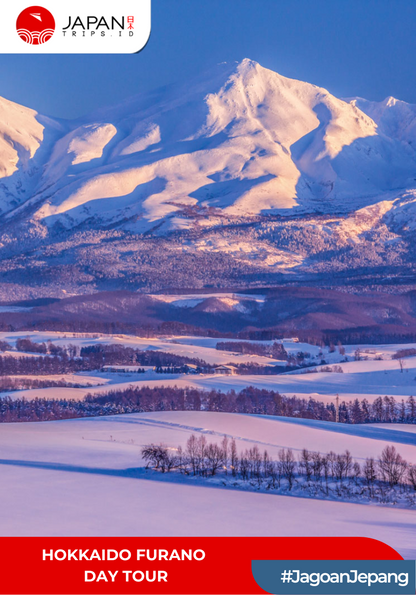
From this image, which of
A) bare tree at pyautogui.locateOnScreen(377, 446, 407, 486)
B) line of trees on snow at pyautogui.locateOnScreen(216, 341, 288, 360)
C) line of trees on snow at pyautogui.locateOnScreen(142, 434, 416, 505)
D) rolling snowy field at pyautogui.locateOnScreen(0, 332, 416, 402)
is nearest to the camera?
line of trees on snow at pyautogui.locateOnScreen(142, 434, 416, 505)

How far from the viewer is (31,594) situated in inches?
797

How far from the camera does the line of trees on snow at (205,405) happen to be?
85500 millimetres

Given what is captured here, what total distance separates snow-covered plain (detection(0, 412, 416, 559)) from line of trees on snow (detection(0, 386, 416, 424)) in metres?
16.1

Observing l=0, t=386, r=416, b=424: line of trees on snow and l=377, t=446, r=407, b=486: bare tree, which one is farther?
l=0, t=386, r=416, b=424: line of trees on snow

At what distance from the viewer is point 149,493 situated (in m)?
40.5

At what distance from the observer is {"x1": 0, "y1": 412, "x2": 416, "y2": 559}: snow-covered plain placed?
3094 centimetres

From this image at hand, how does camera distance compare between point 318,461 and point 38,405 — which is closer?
point 318,461

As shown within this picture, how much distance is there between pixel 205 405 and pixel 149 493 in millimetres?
53483

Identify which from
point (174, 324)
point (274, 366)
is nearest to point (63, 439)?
point (274, 366)

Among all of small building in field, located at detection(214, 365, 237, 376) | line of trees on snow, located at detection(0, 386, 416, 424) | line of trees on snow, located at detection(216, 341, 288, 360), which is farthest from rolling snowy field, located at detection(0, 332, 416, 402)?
small building in field, located at detection(214, 365, 237, 376)

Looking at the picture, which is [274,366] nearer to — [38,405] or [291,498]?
[38,405]

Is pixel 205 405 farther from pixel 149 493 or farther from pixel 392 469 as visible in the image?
pixel 149 493

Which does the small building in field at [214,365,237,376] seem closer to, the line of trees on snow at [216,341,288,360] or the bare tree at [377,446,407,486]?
the line of trees on snow at [216,341,288,360]

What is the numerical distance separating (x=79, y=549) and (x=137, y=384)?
88378 mm
